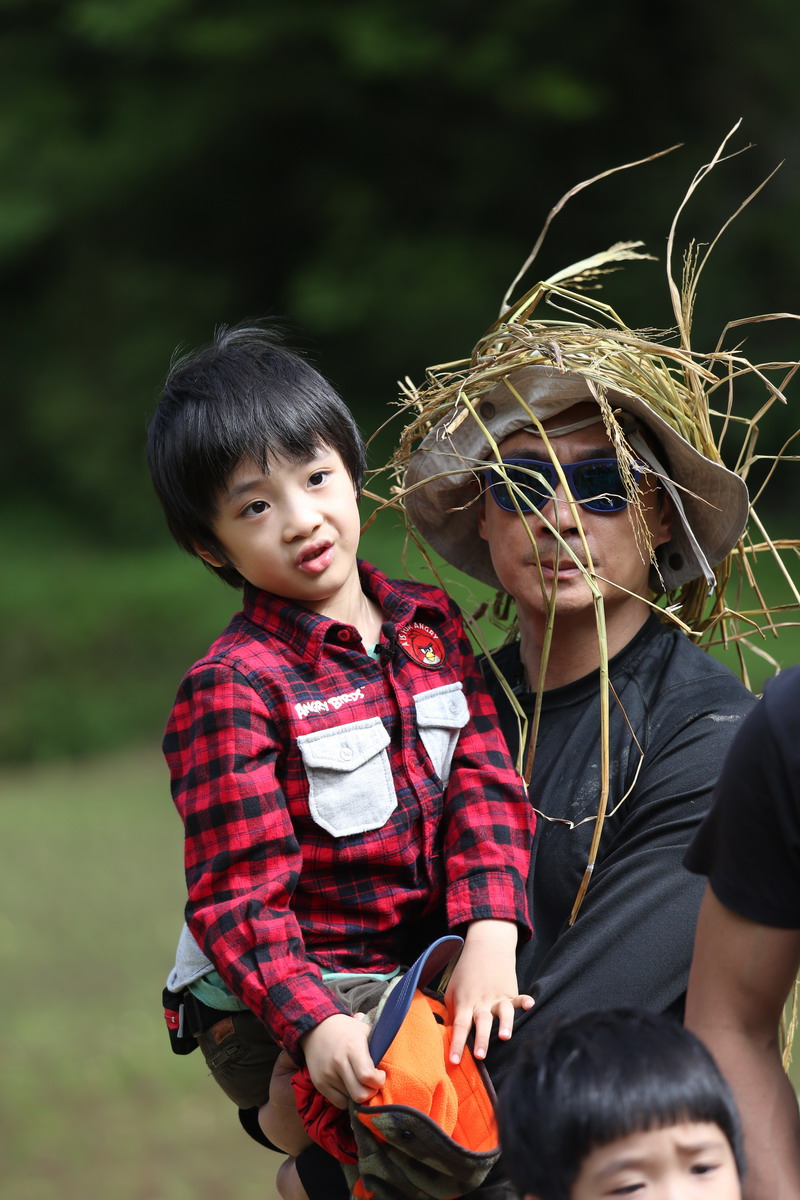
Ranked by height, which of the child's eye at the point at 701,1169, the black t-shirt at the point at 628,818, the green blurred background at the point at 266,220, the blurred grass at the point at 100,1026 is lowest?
the blurred grass at the point at 100,1026

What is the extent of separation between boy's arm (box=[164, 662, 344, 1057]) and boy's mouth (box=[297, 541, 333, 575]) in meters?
0.19

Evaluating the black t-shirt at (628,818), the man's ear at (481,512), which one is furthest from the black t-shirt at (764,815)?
the man's ear at (481,512)

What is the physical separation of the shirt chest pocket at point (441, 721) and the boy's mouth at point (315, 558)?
0.24 m

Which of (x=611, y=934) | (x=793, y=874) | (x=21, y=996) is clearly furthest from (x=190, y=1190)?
(x=793, y=874)

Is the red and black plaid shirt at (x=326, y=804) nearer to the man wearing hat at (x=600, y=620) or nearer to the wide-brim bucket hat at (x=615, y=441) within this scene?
the man wearing hat at (x=600, y=620)

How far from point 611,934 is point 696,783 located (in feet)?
0.80

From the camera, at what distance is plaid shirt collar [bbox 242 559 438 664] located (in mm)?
2119

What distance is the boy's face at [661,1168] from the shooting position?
1.43m

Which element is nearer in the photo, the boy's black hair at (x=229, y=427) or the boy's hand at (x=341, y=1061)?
the boy's hand at (x=341, y=1061)

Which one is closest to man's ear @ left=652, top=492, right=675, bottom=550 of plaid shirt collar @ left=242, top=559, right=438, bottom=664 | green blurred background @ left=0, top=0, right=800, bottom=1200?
plaid shirt collar @ left=242, top=559, right=438, bottom=664

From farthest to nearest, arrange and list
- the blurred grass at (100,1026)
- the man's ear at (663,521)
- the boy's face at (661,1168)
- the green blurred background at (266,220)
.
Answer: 1. the green blurred background at (266,220)
2. the blurred grass at (100,1026)
3. the man's ear at (663,521)
4. the boy's face at (661,1168)

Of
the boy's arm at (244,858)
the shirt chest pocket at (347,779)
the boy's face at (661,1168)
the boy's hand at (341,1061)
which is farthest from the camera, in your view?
the shirt chest pocket at (347,779)

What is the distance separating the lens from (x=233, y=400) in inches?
85.1

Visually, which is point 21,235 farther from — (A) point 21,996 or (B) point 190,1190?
(B) point 190,1190
